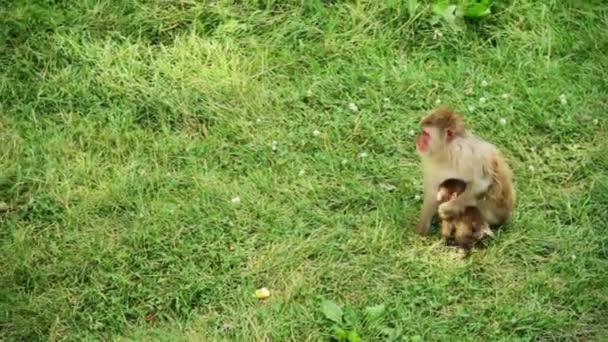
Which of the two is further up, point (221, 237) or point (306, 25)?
point (306, 25)

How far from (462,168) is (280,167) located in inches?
41.3

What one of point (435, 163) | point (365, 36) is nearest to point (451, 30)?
point (365, 36)

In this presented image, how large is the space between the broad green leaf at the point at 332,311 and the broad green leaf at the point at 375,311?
124 mm

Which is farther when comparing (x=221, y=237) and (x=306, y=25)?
(x=306, y=25)

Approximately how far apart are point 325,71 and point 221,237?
1.36 m

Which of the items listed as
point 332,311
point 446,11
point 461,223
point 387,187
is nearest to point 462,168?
point 461,223

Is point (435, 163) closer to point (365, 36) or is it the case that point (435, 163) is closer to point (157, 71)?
point (365, 36)

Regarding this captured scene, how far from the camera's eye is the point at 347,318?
4.47 meters

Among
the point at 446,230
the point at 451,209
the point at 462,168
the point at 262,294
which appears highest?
the point at 462,168

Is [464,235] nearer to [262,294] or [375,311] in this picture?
[375,311]

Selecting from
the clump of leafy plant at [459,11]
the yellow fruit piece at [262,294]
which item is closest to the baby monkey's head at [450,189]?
the yellow fruit piece at [262,294]

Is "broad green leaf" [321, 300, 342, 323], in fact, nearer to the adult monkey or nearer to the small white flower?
the adult monkey

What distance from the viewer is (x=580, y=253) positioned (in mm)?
4785

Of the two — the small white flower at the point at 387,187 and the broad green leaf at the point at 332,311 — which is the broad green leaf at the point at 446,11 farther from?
the broad green leaf at the point at 332,311
